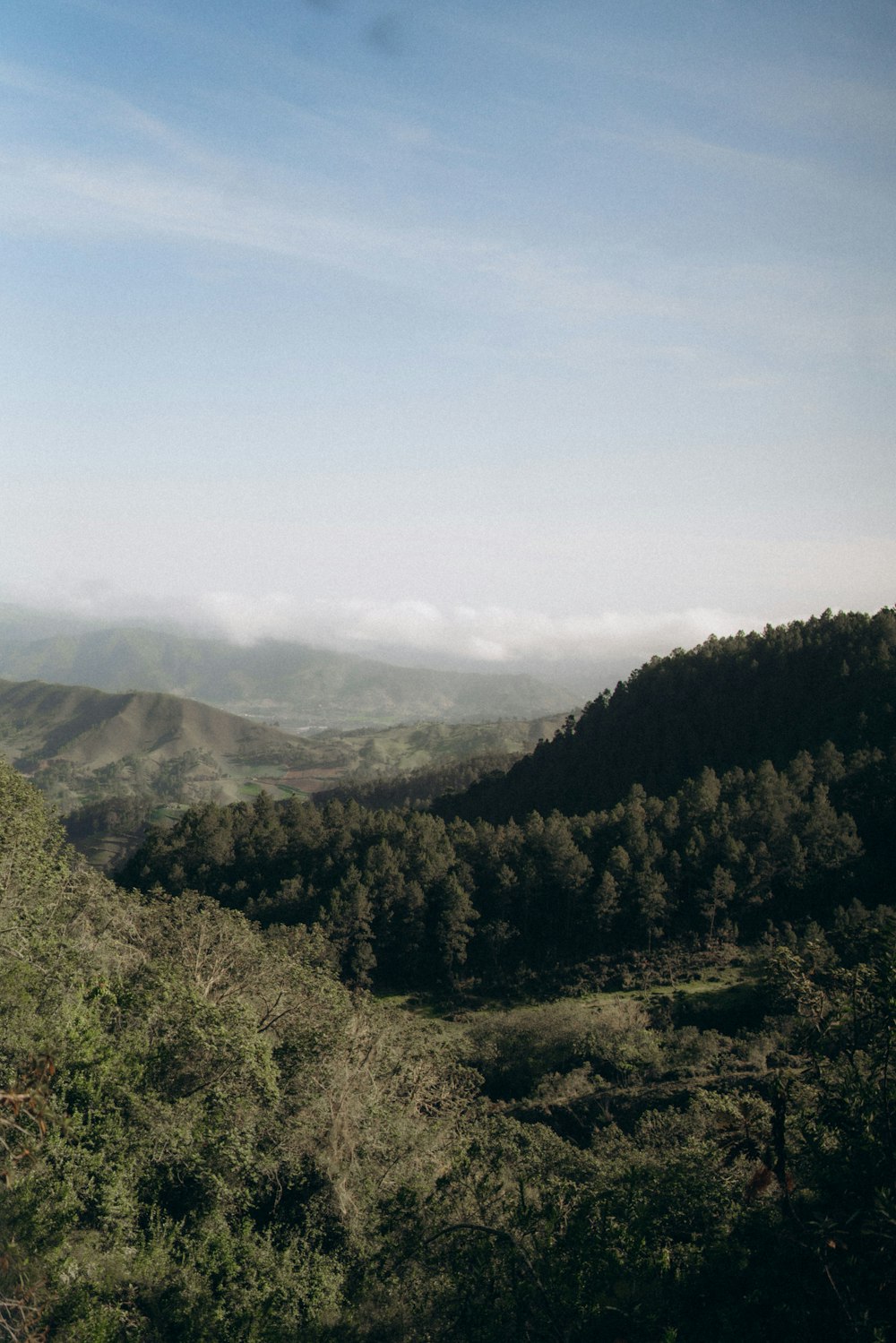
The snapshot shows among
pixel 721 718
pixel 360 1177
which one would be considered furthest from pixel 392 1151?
pixel 721 718

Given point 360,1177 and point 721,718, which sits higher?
point 721,718

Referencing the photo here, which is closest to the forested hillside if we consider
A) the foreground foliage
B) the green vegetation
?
the green vegetation

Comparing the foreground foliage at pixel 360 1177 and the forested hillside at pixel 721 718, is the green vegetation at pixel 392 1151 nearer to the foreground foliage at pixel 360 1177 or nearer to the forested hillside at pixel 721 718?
the foreground foliage at pixel 360 1177

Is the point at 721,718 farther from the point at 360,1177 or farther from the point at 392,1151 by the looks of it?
the point at 360,1177

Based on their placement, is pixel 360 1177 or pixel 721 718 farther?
pixel 721 718

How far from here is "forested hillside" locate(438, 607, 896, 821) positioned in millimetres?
83750

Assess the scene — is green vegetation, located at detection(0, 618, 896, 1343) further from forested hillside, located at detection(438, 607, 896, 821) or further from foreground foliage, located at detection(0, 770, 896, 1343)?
forested hillside, located at detection(438, 607, 896, 821)

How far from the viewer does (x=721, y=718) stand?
9356 cm

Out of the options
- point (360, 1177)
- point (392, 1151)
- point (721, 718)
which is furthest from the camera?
point (721, 718)

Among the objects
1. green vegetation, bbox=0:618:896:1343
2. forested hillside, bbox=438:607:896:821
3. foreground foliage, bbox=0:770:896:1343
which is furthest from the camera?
forested hillside, bbox=438:607:896:821

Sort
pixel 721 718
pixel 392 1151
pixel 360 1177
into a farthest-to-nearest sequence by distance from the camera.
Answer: pixel 721 718, pixel 392 1151, pixel 360 1177

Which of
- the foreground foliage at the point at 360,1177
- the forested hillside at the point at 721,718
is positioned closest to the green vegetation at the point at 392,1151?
the foreground foliage at the point at 360,1177

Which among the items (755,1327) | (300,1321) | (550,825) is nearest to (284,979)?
(300,1321)

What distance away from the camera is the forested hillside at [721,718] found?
8375 cm
